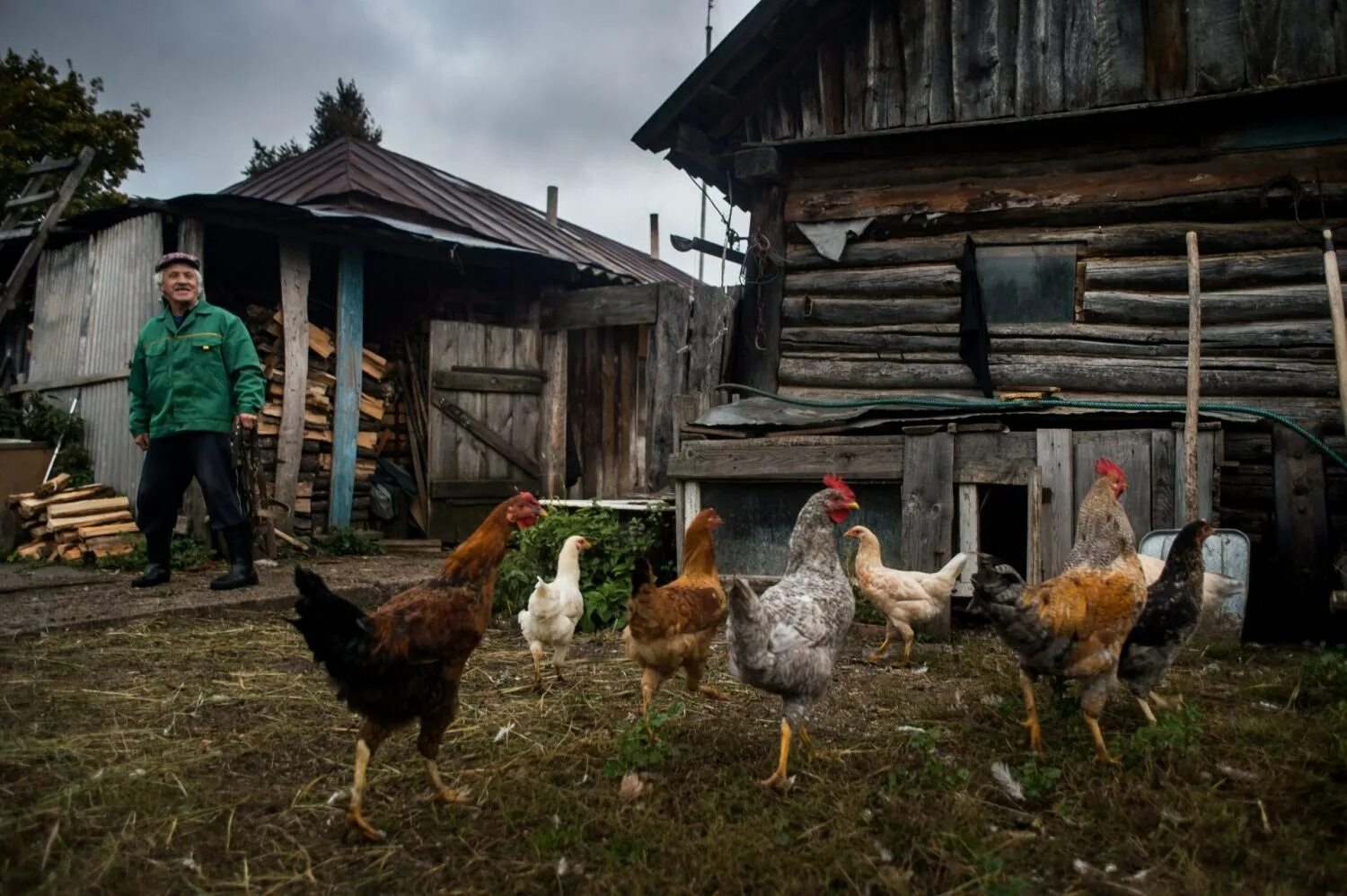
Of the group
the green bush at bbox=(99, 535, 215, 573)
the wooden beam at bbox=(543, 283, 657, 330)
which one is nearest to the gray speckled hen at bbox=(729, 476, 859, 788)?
the green bush at bbox=(99, 535, 215, 573)

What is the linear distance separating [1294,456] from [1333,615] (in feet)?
3.50

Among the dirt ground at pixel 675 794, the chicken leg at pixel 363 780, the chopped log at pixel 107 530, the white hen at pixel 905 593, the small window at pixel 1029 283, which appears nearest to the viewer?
the dirt ground at pixel 675 794

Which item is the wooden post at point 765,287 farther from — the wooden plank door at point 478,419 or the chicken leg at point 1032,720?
the chicken leg at point 1032,720

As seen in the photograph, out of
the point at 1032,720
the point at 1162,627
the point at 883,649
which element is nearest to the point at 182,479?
the point at 883,649

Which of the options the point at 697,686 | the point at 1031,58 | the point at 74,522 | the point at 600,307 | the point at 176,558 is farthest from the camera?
the point at 600,307

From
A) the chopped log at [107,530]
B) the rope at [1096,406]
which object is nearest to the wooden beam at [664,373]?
the rope at [1096,406]

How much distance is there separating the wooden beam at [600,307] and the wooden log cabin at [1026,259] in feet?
6.40

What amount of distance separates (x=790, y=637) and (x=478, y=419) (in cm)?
763

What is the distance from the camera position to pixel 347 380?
953cm

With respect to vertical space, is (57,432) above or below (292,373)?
below

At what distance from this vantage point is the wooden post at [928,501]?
6109mm

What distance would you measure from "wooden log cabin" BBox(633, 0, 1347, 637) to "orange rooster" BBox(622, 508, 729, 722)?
250 cm

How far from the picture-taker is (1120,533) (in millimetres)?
3748

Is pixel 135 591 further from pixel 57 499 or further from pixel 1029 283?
pixel 1029 283
